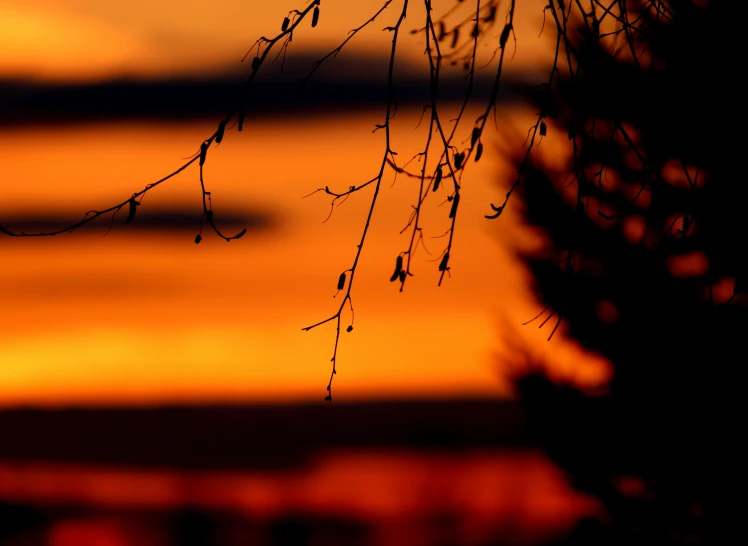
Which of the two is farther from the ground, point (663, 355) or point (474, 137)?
point (663, 355)

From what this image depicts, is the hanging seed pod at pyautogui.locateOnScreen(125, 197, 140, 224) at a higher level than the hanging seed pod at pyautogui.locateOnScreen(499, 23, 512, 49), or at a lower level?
lower

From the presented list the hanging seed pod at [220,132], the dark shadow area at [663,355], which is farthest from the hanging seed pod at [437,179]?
the dark shadow area at [663,355]

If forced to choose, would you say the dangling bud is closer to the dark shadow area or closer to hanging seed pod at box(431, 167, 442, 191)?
→ hanging seed pod at box(431, 167, 442, 191)

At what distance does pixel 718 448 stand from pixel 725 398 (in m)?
0.74

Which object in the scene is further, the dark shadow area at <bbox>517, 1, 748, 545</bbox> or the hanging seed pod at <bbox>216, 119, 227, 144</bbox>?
the dark shadow area at <bbox>517, 1, 748, 545</bbox>

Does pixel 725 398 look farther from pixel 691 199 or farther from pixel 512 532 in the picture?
pixel 691 199

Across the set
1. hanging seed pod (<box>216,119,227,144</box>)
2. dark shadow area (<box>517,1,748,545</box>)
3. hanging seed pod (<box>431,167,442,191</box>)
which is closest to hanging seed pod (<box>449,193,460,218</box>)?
hanging seed pod (<box>431,167,442,191</box>)

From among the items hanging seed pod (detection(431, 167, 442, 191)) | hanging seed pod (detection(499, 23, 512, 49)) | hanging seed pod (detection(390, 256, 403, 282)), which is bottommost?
hanging seed pod (detection(390, 256, 403, 282))

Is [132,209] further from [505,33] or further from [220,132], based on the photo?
[505,33]

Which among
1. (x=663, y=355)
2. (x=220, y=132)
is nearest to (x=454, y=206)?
(x=220, y=132)

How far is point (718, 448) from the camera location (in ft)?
36.4

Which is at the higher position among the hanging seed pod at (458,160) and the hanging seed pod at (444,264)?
the hanging seed pod at (458,160)

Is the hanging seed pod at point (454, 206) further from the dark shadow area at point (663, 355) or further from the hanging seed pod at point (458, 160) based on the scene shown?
the dark shadow area at point (663, 355)

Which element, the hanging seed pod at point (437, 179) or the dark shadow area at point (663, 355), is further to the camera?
the dark shadow area at point (663, 355)
